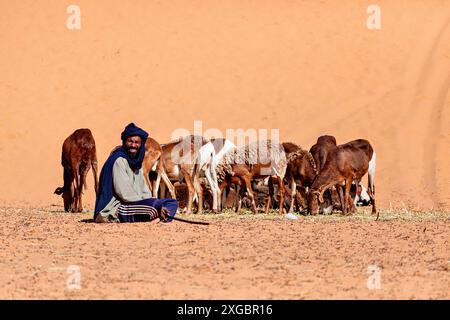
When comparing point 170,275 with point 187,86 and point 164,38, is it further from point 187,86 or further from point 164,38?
point 164,38

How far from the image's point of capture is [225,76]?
3903 centimetres

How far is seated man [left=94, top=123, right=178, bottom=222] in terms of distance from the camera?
1576cm

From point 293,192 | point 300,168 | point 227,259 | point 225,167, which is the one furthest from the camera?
point 225,167

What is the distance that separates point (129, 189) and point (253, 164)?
20.0 feet

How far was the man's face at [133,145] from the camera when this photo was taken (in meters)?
15.8

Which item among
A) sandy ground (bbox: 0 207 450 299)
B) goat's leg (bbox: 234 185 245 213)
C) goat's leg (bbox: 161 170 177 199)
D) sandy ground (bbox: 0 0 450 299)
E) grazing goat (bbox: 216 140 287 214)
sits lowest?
sandy ground (bbox: 0 207 450 299)

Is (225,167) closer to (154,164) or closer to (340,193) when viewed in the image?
(154,164)

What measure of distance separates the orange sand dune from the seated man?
618 inches

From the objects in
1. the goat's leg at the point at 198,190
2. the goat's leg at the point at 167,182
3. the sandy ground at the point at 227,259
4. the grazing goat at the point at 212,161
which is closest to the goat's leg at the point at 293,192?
the grazing goat at the point at 212,161

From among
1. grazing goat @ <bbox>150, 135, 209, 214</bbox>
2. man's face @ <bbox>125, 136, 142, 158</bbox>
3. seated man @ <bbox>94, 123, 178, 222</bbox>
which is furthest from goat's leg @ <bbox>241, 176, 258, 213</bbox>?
man's face @ <bbox>125, 136, 142, 158</bbox>

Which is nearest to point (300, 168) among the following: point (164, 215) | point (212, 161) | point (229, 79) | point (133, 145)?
point (212, 161)

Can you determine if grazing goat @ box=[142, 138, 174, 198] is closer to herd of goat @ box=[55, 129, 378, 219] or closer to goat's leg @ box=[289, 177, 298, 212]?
herd of goat @ box=[55, 129, 378, 219]

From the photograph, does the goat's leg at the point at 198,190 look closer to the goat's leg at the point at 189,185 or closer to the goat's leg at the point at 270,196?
the goat's leg at the point at 189,185

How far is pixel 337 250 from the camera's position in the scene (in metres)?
13.5
